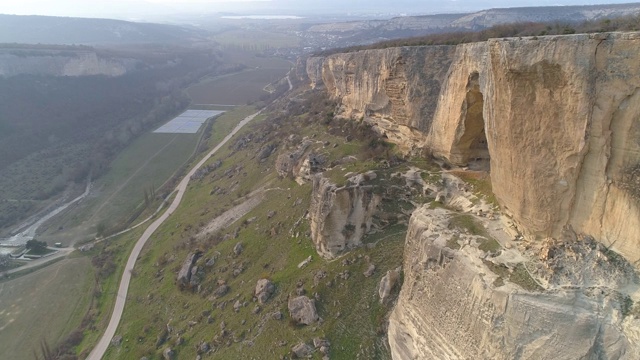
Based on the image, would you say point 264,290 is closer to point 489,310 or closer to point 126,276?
point 489,310

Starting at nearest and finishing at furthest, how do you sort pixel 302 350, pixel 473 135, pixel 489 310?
1. pixel 489 310
2. pixel 302 350
3. pixel 473 135

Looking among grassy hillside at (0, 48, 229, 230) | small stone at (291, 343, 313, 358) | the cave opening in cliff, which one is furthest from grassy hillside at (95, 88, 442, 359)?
grassy hillside at (0, 48, 229, 230)

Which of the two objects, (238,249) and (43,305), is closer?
(238,249)

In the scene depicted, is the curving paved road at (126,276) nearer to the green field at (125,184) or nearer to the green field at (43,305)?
the green field at (43,305)

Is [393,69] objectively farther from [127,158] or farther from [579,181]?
[127,158]

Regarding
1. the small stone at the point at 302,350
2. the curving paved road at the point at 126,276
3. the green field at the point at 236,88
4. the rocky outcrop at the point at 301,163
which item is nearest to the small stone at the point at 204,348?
the small stone at the point at 302,350

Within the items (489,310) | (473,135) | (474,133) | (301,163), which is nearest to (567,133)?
(489,310)

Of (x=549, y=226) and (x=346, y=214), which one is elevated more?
(x=549, y=226)
